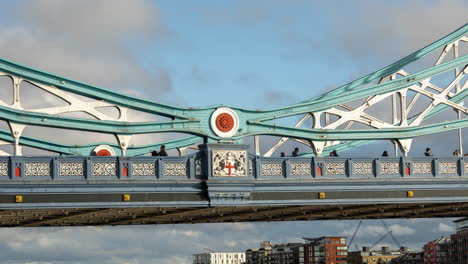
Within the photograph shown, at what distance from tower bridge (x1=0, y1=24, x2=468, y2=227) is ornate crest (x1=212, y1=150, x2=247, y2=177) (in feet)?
0.13

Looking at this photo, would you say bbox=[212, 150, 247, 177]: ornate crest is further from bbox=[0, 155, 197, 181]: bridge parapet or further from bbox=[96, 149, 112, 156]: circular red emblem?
bbox=[96, 149, 112, 156]: circular red emblem

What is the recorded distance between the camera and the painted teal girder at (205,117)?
Answer: 3922 cm

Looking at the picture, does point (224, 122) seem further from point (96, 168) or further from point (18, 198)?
point (18, 198)

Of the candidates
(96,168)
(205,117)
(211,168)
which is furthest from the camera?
(205,117)

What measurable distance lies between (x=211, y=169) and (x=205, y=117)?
2359 mm

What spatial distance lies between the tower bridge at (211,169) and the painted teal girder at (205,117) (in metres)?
0.05

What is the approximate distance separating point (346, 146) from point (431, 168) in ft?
31.8

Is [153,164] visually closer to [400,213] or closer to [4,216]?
[4,216]

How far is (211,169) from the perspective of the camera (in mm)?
39969

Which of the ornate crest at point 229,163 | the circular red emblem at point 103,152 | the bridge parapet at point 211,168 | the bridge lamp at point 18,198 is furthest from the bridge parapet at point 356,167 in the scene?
the circular red emblem at point 103,152

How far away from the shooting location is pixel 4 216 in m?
41.2

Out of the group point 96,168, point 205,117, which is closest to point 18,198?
point 96,168

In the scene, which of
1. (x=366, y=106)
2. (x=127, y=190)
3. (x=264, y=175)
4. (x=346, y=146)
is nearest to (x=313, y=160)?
(x=264, y=175)

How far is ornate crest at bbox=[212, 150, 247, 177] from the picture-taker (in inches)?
1577
